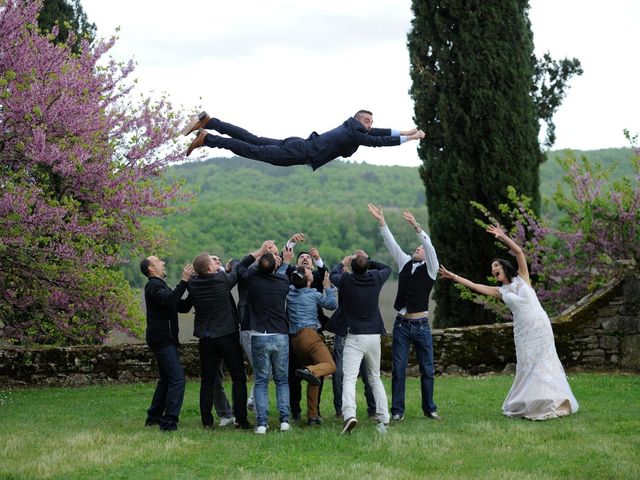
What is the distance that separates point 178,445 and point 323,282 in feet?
8.79

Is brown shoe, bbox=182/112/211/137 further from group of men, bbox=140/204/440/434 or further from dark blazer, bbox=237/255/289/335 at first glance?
dark blazer, bbox=237/255/289/335

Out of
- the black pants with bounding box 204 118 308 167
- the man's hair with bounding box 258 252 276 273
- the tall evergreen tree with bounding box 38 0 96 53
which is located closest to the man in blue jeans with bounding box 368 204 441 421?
the man's hair with bounding box 258 252 276 273

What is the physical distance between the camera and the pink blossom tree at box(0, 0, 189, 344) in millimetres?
13438

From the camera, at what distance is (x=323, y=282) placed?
1068 cm

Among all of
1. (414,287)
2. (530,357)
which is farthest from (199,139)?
(530,357)

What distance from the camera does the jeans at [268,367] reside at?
392 inches

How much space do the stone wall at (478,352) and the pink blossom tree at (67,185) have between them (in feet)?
1.91

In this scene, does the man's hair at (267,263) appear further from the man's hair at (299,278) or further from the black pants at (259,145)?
the black pants at (259,145)

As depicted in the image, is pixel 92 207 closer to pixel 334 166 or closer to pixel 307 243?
pixel 307 243

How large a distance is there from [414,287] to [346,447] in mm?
2354

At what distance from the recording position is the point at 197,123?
8922 mm

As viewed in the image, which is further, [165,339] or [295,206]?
[295,206]

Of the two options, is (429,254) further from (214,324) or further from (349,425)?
(214,324)

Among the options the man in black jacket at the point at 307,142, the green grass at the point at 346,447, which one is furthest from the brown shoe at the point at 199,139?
the green grass at the point at 346,447
